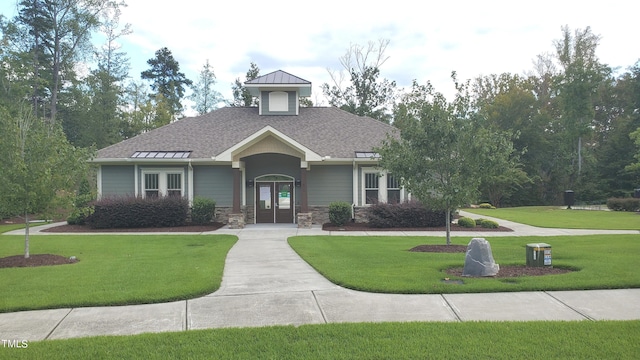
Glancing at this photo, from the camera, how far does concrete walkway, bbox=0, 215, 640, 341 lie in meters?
5.55

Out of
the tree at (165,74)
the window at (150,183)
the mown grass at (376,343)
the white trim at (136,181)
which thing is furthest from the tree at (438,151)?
the tree at (165,74)

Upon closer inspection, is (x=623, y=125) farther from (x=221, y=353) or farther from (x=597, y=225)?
(x=221, y=353)

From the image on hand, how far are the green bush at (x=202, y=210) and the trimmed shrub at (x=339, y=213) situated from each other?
5.36 m

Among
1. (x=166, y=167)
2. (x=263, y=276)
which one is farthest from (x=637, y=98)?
(x=263, y=276)

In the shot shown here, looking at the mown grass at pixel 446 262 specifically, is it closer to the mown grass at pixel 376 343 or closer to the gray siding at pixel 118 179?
the mown grass at pixel 376 343

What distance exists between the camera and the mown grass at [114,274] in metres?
6.62

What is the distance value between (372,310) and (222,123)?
19413mm

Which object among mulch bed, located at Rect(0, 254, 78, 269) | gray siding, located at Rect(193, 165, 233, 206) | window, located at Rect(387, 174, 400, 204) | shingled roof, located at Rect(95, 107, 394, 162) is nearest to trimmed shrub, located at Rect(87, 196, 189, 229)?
gray siding, located at Rect(193, 165, 233, 206)

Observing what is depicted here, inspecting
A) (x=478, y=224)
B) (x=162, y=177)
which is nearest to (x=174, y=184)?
(x=162, y=177)

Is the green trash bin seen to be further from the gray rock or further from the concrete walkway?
the concrete walkway

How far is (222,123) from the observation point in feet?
78.3

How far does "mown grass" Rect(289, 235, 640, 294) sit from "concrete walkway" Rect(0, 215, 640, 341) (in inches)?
12.6

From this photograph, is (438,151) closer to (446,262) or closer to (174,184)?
(446,262)

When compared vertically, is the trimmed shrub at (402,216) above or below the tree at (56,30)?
below
